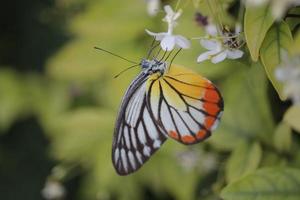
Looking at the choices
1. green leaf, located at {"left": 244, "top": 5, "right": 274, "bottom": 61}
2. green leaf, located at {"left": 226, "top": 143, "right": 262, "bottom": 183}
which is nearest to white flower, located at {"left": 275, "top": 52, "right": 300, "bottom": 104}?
green leaf, located at {"left": 244, "top": 5, "right": 274, "bottom": 61}

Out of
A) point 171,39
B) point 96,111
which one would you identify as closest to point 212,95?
point 171,39

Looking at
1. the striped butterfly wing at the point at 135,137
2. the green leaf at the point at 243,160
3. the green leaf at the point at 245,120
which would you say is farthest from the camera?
the green leaf at the point at 245,120

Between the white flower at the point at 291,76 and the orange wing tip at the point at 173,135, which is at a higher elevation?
the orange wing tip at the point at 173,135

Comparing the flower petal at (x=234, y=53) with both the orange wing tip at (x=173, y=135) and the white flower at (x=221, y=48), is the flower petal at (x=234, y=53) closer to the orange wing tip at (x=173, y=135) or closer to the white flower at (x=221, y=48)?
the white flower at (x=221, y=48)

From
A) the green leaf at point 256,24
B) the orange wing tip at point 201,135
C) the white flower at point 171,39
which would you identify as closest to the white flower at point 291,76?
the green leaf at point 256,24

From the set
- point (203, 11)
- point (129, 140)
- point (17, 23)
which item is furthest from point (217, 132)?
point (17, 23)

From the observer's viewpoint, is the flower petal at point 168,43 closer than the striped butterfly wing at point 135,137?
Yes

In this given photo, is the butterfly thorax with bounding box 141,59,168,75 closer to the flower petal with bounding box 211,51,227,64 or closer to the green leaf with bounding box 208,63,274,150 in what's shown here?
the flower petal with bounding box 211,51,227,64

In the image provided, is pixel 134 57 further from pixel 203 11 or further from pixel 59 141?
pixel 203 11
